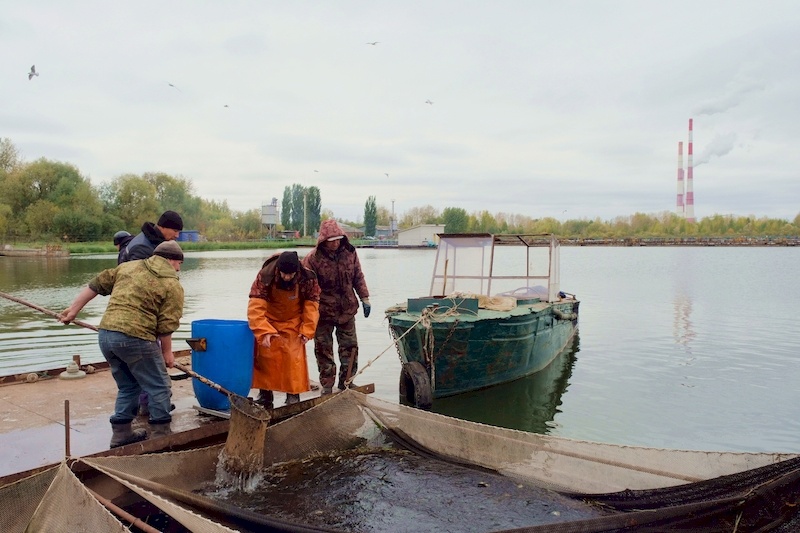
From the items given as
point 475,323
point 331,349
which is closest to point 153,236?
point 331,349

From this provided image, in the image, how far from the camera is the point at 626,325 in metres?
18.4

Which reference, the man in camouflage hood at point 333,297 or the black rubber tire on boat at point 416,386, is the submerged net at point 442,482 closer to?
the man in camouflage hood at point 333,297

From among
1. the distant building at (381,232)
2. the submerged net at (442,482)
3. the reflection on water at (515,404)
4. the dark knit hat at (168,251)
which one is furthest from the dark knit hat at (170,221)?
the distant building at (381,232)

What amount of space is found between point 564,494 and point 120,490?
11.5 feet

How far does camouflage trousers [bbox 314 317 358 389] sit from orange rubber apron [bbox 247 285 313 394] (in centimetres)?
95

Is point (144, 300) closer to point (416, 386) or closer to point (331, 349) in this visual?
point (331, 349)

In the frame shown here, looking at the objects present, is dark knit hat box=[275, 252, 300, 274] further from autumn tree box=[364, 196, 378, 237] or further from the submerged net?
autumn tree box=[364, 196, 378, 237]

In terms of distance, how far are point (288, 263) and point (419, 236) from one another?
9426 centimetres

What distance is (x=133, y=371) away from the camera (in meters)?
4.72

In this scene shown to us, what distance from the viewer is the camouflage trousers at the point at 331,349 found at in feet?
22.8

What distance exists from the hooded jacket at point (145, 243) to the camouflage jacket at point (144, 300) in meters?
0.51

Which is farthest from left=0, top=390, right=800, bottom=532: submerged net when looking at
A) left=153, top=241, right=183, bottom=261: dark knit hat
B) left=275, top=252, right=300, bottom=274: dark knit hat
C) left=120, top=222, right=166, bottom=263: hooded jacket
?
left=120, top=222, right=166, bottom=263: hooded jacket

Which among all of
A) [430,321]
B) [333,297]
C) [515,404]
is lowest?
[515,404]

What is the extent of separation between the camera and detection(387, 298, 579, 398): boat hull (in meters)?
8.75
